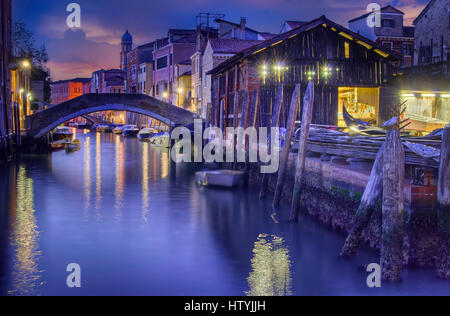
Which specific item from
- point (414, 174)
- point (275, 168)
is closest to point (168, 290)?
point (414, 174)

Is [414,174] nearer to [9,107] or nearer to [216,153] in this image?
[216,153]

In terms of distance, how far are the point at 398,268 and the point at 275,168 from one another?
28.8 feet

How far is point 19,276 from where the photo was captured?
923 cm

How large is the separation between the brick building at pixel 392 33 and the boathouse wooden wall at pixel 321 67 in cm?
1636

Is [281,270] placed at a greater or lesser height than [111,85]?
lesser

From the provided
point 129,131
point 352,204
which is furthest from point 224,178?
point 129,131

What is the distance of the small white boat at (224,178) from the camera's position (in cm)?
1836

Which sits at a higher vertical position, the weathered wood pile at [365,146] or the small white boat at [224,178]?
the weathered wood pile at [365,146]

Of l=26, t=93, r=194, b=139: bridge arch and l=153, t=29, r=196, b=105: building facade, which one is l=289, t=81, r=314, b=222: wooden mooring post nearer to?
l=26, t=93, r=194, b=139: bridge arch

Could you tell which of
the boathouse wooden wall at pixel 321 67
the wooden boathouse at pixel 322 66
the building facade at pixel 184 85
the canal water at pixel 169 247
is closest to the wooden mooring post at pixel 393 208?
the canal water at pixel 169 247

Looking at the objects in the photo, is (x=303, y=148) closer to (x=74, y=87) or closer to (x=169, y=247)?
(x=169, y=247)

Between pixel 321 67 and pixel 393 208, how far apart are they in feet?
53.4

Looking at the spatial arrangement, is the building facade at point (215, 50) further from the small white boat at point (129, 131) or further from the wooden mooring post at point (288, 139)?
the wooden mooring post at point (288, 139)

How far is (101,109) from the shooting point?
38812 mm
